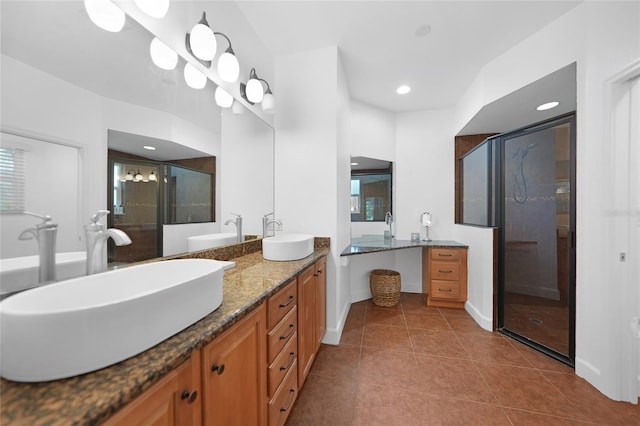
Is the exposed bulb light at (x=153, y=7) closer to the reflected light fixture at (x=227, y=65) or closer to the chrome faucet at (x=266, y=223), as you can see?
the reflected light fixture at (x=227, y=65)

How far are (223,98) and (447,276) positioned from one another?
310cm

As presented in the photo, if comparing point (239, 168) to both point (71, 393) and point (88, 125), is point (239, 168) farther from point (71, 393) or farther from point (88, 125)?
point (71, 393)

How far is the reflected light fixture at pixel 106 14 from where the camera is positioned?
3.06 feet

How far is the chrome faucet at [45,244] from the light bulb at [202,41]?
114 cm

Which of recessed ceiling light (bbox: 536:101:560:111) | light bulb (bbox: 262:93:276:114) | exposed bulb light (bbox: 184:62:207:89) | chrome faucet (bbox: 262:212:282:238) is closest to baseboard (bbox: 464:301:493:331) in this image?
recessed ceiling light (bbox: 536:101:560:111)

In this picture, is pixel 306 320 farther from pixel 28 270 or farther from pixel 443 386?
pixel 28 270

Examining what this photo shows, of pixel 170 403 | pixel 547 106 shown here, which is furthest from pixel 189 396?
pixel 547 106

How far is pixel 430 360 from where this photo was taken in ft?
6.40

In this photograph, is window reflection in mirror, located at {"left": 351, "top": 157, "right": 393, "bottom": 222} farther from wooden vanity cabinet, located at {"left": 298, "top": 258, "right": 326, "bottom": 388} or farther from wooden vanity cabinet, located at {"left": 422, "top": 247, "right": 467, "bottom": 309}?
wooden vanity cabinet, located at {"left": 298, "top": 258, "right": 326, "bottom": 388}

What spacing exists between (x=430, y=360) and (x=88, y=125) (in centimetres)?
258

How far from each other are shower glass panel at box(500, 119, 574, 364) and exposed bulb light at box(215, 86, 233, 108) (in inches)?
104

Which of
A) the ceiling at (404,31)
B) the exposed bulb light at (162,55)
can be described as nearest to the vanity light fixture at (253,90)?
the ceiling at (404,31)

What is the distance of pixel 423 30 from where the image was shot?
6.65ft

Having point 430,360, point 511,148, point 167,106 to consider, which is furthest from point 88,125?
point 511,148
